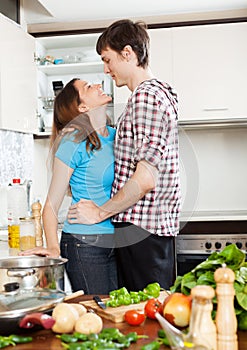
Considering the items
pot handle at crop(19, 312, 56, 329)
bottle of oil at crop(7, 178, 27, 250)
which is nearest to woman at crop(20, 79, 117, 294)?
pot handle at crop(19, 312, 56, 329)

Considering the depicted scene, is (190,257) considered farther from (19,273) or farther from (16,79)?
(19,273)

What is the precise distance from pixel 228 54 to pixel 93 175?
1.73 m

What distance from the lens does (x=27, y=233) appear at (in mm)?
2676

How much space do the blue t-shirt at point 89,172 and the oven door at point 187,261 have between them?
4.41 feet

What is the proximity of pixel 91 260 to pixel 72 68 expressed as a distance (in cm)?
197

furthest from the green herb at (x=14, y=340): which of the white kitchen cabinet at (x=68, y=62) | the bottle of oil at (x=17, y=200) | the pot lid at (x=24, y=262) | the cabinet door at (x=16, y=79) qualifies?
the white kitchen cabinet at (x=68, y=62)

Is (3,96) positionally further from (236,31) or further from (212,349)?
(212,349)

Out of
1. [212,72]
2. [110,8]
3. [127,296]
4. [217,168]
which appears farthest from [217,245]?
[127,296]

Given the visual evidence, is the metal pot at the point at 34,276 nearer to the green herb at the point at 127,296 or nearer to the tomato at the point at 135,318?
the green herb at the point at 127,296

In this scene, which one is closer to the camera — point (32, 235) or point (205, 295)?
point (205, 295)

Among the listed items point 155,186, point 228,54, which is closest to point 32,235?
point 155,186

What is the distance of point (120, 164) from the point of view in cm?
199

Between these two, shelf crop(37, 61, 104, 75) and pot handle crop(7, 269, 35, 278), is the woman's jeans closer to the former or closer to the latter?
pot handle crop(7, 269, 35, 278)

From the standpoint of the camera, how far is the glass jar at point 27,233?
2.64m
